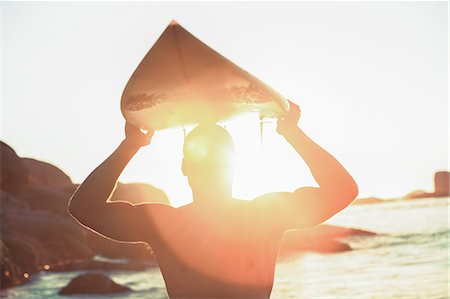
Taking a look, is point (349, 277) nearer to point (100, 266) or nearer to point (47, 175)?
point (100, 266)

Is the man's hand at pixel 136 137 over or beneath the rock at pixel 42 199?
over

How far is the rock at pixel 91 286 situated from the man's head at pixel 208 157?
22.8 metres

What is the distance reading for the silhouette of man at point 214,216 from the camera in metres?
3.15

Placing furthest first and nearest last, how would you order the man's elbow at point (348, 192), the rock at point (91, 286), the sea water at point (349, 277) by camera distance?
1. the sea water at point (349, 277)
2. the rock at point (91, 286)
3. the man's elbow at point (348, 192)

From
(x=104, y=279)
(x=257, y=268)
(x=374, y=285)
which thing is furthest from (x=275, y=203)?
(x=374, y=285)

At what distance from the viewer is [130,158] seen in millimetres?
3307

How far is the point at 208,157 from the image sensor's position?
3166 mm

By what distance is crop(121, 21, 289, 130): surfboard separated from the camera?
10.3 feet

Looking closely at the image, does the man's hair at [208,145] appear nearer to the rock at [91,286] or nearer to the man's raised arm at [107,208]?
the man's raised arm at [107,208]

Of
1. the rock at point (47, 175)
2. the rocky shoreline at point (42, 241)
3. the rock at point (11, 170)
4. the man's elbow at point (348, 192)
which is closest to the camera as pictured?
the man's elbow at point (348, 192)

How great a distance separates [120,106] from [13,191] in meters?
46.0

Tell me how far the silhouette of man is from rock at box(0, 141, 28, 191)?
4178 centimetres

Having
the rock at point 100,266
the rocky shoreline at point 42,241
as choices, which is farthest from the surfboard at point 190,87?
the rock at point 100,266

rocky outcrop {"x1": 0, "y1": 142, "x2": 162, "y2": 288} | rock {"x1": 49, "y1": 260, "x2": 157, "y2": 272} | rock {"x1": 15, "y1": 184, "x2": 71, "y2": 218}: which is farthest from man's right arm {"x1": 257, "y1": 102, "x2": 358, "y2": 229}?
rock {"x1": 15, "y1": 184, "x2": 71, "y2": 218}
